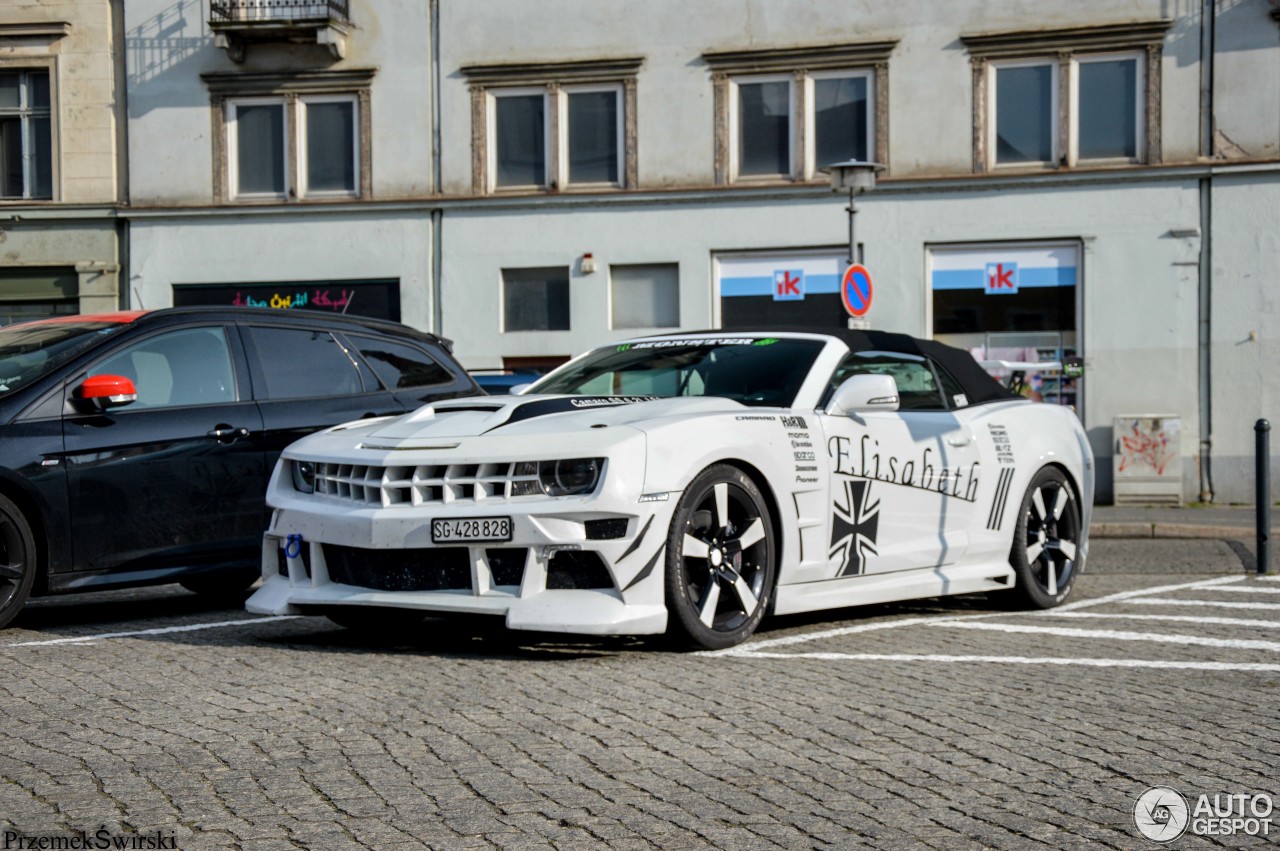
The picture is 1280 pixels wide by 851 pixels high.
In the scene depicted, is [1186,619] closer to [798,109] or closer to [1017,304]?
[1017,304]

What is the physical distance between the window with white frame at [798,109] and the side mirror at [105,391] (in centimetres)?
1632

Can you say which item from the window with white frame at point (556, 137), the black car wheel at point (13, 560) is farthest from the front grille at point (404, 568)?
the window with white frame at point (556, 137)

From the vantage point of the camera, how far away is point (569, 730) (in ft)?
15.9

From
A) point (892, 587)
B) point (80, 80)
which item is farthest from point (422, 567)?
point (80, 80)

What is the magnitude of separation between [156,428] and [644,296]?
16.3m

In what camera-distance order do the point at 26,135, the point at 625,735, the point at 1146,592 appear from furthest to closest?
1. the point at 26,135
2. the point at 1146,592
3. the point at 625,735

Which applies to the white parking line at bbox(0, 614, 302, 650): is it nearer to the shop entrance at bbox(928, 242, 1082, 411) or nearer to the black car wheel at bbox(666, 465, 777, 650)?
the black car wheel at bbox(666, 465, 777, 650)

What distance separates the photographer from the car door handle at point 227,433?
802cm

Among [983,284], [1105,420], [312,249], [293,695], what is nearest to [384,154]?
[312,249]

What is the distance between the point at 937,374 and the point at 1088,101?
15.5 m

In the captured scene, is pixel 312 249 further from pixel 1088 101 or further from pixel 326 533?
pixel 326 533

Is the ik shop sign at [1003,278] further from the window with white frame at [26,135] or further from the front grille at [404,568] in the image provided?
the front grille at [404,568]

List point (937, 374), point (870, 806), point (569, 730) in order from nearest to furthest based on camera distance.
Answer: point (870, 806) < point (569, 730) < point (937, 374)

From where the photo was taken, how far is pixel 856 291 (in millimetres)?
18578
